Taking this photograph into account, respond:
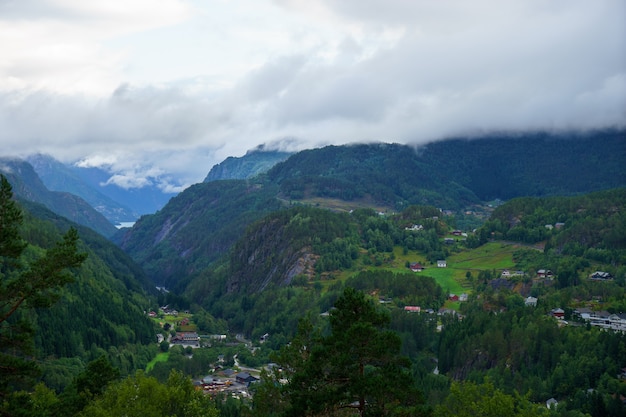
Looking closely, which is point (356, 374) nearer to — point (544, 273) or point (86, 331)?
point (86, 331)

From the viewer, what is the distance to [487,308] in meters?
→ 158

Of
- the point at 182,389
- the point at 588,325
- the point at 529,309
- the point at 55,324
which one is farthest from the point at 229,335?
the point at 182,389

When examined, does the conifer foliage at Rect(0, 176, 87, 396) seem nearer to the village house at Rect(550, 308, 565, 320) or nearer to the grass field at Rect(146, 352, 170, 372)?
the grass field at Rect(146, 352, 170, 372)

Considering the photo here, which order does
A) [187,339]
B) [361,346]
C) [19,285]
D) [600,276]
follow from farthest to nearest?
[187,339], [600,276], [361,346], [19,285]

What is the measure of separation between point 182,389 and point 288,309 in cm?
12989

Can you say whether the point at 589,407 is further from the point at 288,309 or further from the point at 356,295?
the point at 288,309

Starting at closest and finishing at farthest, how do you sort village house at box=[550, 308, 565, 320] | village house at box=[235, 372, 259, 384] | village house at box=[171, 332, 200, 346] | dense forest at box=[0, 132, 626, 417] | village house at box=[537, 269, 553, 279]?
dense forest at box=[0, 132, 626, 417]
village house at box=[235, 372, 259, 384]
village house at box=[550, 308, 565, 320]
village house at box=[537, 269, 553, 279]
village house at box=[171, 332, 200, 346]

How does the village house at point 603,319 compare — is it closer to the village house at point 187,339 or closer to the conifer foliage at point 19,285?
the village house at point 187,339

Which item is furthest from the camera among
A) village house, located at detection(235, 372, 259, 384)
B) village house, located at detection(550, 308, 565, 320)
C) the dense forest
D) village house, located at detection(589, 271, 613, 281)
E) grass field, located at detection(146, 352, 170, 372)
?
village house, located at detection(589, 271, 613, 281)

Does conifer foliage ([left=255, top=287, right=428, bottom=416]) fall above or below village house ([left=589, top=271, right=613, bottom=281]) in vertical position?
above

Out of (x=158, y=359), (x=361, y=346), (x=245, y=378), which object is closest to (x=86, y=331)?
(x=158, y=359)

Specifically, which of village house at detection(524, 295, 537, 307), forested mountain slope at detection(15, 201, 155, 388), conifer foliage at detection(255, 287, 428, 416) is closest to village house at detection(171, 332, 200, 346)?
forested mountain slope at detection(15, 201, 155, 388)

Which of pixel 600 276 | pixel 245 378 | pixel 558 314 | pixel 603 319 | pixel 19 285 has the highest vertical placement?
pixel 19 285

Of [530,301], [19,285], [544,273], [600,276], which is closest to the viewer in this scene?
[19,285]
